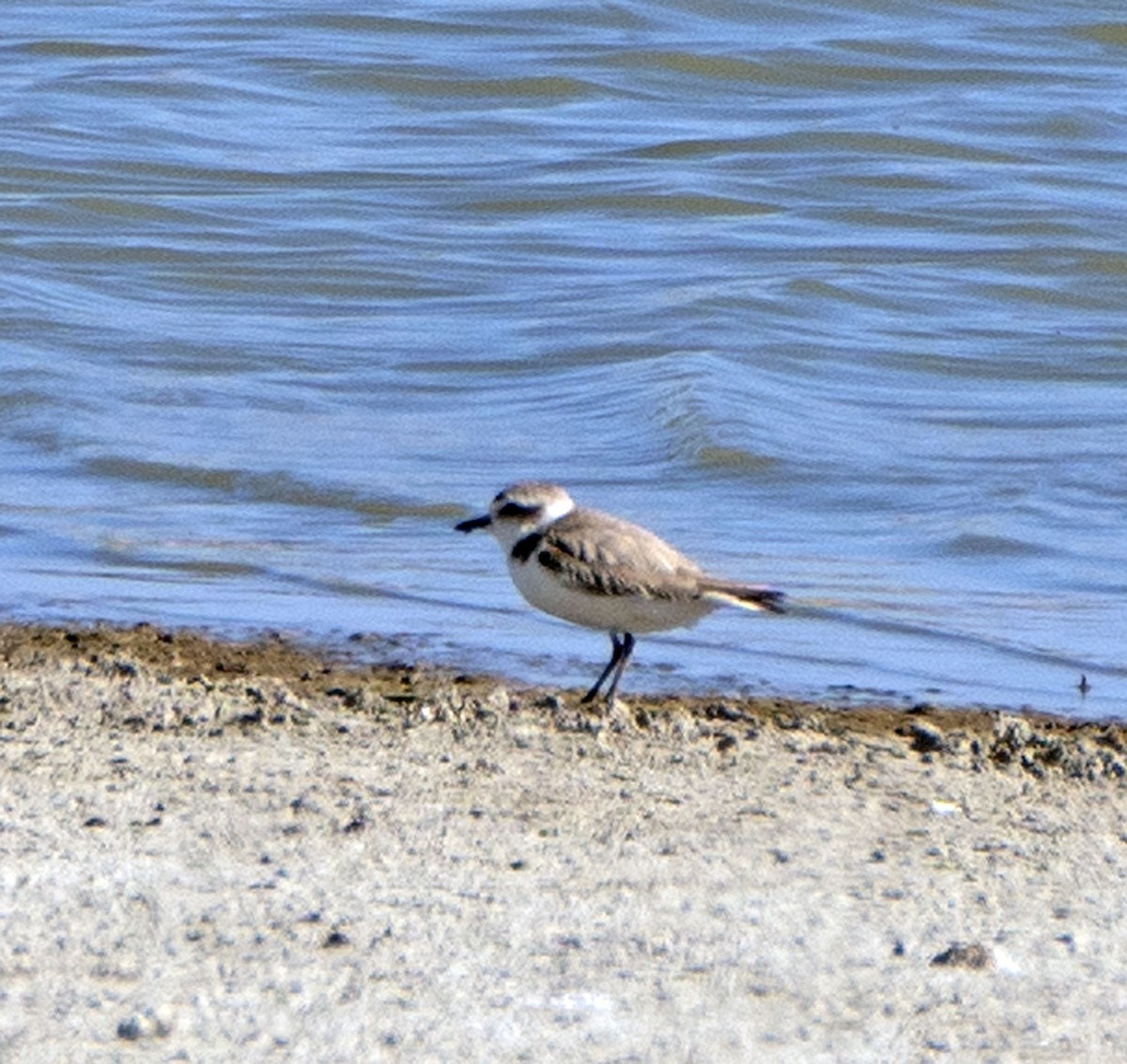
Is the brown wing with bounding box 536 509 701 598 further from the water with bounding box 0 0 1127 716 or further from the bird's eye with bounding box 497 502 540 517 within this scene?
the water with bounding box 0 0 1127 716

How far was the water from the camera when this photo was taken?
339 inches

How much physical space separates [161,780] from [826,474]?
5.09 metres

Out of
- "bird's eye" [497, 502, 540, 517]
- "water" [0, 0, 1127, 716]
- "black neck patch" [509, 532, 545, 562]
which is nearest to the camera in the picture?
"black neck patch" [509, 532, 545, 562]

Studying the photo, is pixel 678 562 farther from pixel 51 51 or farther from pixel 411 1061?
pixel 51 51

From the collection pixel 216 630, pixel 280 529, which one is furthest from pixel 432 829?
pixel 280 529

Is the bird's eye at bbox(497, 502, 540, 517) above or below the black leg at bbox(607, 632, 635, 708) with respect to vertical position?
above

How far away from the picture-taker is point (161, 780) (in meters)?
5.84

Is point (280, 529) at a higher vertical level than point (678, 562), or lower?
lower

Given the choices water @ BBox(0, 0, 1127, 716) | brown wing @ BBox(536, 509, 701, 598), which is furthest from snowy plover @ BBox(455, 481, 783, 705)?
water @ BBox(0, 0, 1127, 716)

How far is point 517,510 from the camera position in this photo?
7121mm

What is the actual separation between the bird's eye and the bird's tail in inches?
23.7

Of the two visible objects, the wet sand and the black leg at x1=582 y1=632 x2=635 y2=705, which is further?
the black leg at x1=582 y1=632 x2=635 y2=705

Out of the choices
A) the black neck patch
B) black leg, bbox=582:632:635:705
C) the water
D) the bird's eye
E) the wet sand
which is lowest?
the water

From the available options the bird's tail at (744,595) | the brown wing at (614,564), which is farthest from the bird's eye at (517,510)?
the bird's tail at (744,595)
